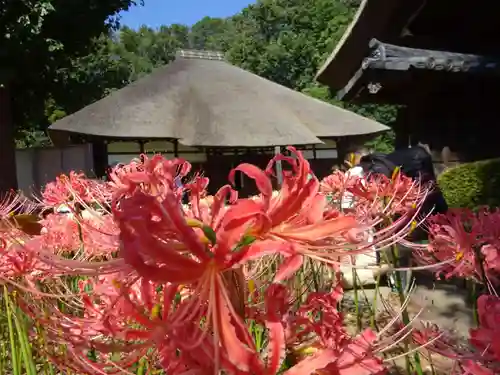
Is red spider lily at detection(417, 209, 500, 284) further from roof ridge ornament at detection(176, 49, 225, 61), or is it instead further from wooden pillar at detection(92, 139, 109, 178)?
roof ridge ornament at detection(176, 49, 225, 61)

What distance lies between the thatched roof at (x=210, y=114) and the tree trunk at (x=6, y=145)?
72 centimetres

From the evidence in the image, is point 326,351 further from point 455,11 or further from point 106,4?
point 106,4

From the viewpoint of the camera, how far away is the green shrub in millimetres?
4031

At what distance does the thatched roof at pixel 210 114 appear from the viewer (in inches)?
361

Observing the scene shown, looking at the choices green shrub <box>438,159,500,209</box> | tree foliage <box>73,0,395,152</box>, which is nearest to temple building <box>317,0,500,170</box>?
green shrub <box>438,159,500,209</box>

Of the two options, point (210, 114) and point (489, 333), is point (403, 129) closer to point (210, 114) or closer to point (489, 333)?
point (210, 114)

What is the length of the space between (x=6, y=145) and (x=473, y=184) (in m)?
7.19

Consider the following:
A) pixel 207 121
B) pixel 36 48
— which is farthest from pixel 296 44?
pixel 36 48

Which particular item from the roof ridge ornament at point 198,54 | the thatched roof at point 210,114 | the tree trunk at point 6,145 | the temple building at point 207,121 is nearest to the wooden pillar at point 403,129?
the temple building at point 207,121

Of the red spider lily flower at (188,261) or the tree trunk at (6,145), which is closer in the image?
the red spider lily flower at (188,261)

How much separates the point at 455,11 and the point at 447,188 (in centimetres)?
146

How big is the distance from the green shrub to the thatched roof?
480 centimetres

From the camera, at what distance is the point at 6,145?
8.70m

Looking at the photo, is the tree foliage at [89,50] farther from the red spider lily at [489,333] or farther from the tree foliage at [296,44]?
the red spider lily at [489,333]
